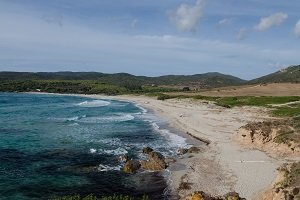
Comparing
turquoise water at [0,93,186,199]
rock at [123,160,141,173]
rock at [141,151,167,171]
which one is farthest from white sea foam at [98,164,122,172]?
rock at [141,151,167,171]

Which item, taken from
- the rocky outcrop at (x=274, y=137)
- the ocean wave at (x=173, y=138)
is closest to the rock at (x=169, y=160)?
the ocean wave at (x=173, y=138)

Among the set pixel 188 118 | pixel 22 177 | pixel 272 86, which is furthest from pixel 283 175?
pixel 272 86

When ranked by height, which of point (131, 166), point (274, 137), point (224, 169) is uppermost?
point (274, 137)

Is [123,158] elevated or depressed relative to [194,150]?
depressed

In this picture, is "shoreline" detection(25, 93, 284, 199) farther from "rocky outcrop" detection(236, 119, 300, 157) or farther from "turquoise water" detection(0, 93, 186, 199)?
"turquoise water" detection(0, 93, 186, 199)

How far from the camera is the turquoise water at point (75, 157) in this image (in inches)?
1111

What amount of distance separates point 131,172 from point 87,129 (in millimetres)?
25609

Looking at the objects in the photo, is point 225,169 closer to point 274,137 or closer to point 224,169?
point 224,169

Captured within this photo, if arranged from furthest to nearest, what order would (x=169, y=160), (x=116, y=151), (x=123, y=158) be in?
(x=116, y=151)
(x=123, y=158)
(x=169, y=160)

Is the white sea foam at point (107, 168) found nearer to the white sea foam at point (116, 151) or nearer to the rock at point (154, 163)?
the rock at point (154, 163)

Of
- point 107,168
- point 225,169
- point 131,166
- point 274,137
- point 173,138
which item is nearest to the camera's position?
point 225,169

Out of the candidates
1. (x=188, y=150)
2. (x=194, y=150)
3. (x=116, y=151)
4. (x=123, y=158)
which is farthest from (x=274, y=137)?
(x=116, y=151)

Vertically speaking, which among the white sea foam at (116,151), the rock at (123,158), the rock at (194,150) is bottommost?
the white sea foam at (116,151)

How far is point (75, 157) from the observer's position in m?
37.7
